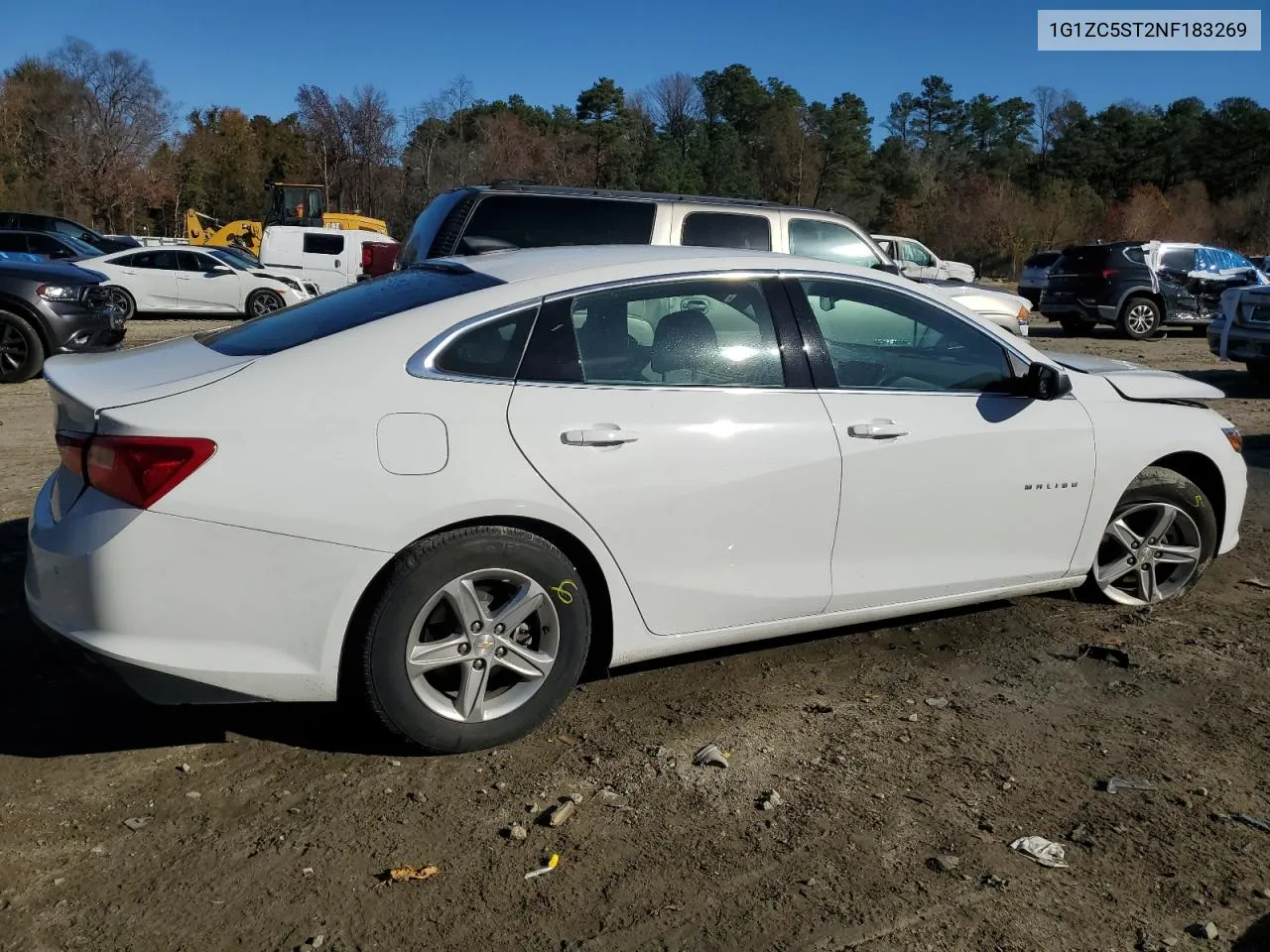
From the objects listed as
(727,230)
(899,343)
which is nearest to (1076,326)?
(727,230)

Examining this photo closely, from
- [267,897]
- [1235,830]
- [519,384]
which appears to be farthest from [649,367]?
[1235,830]

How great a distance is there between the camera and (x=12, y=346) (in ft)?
35.3

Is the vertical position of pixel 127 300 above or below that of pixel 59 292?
below

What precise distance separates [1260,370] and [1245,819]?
11.1 meters

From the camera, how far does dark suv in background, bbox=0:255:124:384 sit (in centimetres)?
1052

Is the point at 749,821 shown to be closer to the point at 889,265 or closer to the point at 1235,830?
the point at 1235,830

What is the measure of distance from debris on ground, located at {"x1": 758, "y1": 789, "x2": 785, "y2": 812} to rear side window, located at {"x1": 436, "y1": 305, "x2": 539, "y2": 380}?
1489mm

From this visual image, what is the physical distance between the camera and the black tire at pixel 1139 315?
62.8 ft

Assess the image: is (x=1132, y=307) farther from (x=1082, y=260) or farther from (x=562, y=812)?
(x=562, y=812)

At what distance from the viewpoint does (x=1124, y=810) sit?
318 cm

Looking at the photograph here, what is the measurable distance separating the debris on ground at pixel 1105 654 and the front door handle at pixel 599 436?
85.1 inches

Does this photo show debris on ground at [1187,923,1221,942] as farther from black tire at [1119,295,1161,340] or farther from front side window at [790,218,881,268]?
black tire at [1119,295,1161,340]

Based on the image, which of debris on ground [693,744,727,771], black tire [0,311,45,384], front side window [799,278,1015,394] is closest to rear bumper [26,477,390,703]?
debris on ground [693,744,727,771]

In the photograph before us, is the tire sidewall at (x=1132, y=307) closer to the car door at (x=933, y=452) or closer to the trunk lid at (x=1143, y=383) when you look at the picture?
the trunk lid at (x=1143, y=383)
